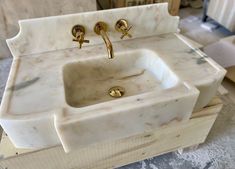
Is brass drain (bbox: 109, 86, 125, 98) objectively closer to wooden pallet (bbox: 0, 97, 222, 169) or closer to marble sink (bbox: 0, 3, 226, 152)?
marble sink (bbox: 0, 3, 226, 152)

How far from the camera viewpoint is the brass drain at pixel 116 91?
0.84 m

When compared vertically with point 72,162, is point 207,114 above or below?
above

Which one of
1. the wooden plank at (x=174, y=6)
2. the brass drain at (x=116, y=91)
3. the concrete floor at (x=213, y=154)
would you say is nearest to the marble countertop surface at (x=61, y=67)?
the brass drain at (x=116, y=91)

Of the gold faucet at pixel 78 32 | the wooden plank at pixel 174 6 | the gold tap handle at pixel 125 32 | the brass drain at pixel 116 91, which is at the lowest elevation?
the wooden plank at pixel 174 6

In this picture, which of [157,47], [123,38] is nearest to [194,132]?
[157,47]

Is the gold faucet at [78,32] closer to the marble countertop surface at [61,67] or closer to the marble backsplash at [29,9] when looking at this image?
the marble countertop surface at [61,67]

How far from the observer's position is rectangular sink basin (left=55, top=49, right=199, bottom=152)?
60cm

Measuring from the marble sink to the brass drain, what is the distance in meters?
0.02

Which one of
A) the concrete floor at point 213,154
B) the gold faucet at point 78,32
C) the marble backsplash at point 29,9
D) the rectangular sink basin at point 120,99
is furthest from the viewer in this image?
the marble backsplash at point 29,9

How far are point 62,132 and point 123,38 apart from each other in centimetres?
53

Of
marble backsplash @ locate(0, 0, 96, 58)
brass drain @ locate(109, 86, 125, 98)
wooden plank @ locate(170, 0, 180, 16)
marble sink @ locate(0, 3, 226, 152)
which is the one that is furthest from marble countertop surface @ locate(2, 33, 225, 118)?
wooden plank @ locate(170, 0, 180, 16)

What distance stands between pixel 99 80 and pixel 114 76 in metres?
0.07

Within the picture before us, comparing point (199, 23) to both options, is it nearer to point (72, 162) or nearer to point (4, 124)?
point (72, 162)

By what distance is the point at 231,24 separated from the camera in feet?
6.32
